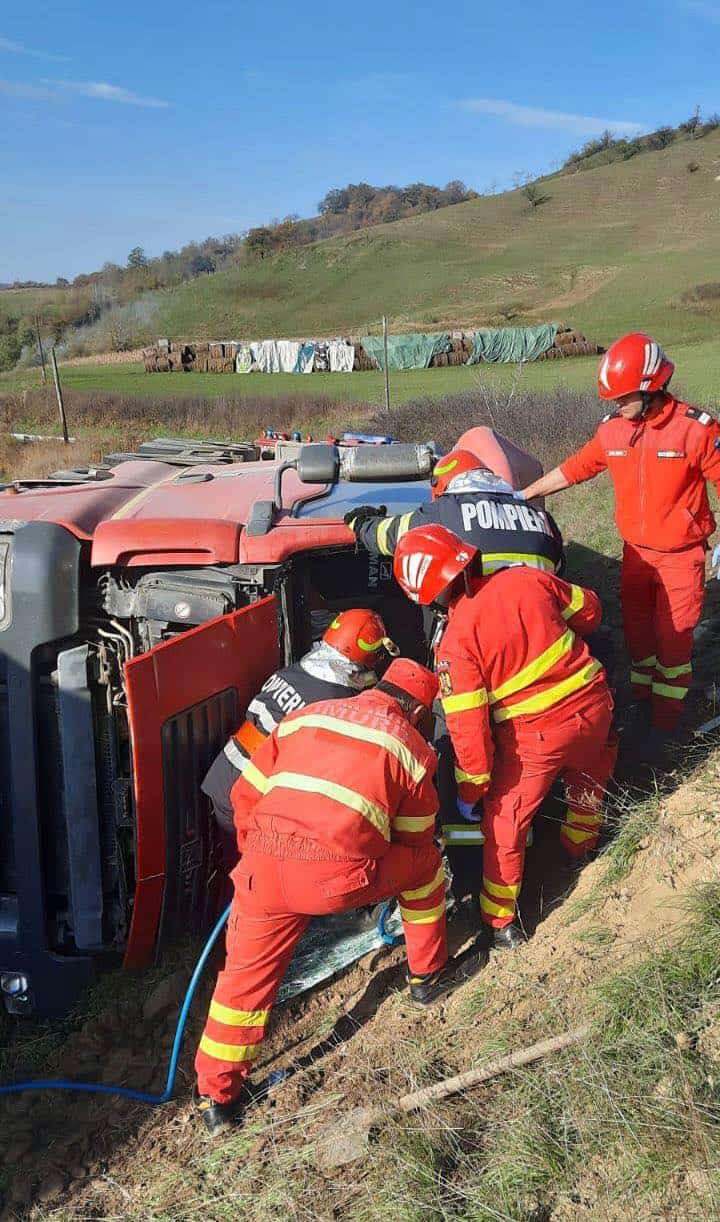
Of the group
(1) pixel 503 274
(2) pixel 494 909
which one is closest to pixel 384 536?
(2) pixel 494 909

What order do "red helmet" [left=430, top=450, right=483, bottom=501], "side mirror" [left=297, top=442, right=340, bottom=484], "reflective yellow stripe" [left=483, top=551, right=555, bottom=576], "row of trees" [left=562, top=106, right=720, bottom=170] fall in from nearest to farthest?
"reflective yellow stripe" [left=483, top=551, right=555, bottom=576] → "red helmet" [left=430, top=450, right=483, bottom=501] → "side mirror" [left=297, top=442, right=340, bottom=484] → "row of trees" [left=562, top=106, right=720, bottom=170]

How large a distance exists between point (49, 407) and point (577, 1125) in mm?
22833

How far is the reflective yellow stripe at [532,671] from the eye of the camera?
2975 mm

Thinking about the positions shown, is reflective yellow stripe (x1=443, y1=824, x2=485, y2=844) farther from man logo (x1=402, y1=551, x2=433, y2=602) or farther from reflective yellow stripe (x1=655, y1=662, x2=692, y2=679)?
reflective yellow stripe (x1=655, y1=662, x2=692, y2=679)

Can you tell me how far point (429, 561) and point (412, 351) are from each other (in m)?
28.7

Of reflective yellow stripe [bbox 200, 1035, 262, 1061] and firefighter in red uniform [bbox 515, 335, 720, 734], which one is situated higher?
firefighter in red uniform [bbox 515, 335, 720, 734]

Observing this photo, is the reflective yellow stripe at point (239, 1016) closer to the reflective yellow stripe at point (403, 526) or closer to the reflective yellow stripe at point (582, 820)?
the reflective yellow stripe at point (582, 820)

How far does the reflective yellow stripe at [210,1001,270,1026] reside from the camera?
103 inches

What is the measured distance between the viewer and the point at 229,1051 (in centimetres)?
261

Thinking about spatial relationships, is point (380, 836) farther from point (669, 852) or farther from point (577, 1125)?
point (669, 852)

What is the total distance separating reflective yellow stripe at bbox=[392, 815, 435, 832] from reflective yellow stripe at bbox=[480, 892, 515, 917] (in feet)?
2.05

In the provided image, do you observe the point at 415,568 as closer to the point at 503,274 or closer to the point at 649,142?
the point at 503,274

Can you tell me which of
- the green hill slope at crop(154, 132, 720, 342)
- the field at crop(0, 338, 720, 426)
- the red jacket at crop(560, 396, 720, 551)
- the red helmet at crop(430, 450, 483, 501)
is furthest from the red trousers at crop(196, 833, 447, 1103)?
the green hill slope at crop(154, 132, 720, 342)

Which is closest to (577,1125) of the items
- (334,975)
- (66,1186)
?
(334,975)
